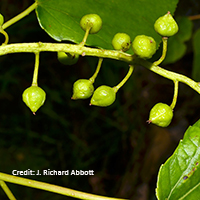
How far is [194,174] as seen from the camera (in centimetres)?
145

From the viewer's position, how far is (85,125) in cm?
375

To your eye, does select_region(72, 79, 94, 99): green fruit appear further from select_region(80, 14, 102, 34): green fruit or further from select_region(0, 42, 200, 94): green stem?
select_region(80, 14, 102, 34): green fruit

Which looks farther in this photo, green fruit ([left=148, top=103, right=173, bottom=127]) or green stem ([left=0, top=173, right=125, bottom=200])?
green stem ([left=0, top=173, right=125, bottom=200])

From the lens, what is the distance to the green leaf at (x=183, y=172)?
1440 mm

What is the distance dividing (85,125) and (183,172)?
2356mm

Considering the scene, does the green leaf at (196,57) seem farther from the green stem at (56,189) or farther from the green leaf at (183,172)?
the green stem at (56,189)

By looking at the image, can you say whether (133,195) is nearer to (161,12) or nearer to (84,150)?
(84,150)

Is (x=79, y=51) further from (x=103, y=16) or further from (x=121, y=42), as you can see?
(x=103, y=16)

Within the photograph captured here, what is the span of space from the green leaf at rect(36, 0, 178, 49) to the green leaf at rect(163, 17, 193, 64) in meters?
1.46

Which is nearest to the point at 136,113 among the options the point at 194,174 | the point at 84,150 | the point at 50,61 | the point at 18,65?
the point at 84,150

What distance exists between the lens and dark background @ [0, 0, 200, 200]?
136 inches

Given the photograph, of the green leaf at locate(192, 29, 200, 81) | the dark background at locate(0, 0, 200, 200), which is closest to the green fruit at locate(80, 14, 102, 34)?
the green leaf at locate(192, 29, 200, 81)

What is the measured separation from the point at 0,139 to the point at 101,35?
2.15 metres

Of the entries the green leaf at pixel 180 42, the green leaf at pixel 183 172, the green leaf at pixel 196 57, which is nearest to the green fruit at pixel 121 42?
the green leaf at pixel 183 172
